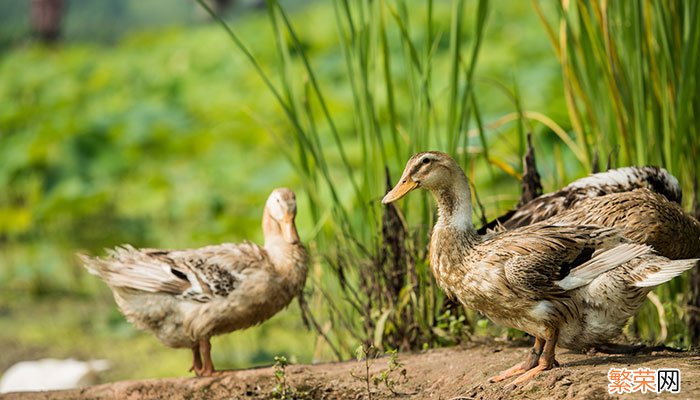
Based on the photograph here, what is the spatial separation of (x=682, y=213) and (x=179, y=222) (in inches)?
218

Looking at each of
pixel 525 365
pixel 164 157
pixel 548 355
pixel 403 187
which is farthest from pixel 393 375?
pixel 164 157

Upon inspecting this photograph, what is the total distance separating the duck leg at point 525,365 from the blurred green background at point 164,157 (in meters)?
1.29

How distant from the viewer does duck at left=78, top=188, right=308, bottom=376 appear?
427 centimetres

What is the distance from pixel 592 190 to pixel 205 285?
5.42ft

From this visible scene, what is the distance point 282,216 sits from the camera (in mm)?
4484

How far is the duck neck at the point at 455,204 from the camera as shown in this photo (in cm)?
371

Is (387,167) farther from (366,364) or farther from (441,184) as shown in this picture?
(366,364)

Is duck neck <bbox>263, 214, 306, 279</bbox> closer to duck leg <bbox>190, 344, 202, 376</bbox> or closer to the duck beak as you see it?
duck leg <bbox>190, 344, 202, 376</bbox>

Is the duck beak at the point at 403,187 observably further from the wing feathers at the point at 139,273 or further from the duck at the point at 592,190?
the wing feathers at the point at 139,273

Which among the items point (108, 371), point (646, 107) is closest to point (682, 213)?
point (646, 107)

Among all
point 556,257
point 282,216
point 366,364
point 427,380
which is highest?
point 282,216

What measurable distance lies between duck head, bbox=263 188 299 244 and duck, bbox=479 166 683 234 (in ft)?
2.69

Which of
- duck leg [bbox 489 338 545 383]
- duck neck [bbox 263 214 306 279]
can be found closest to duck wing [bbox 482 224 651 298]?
duck leg [bbox 489 338 545 383]

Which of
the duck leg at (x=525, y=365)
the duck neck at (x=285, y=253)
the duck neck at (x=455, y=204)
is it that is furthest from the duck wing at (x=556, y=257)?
the duck neck at (x=285, y=253)
